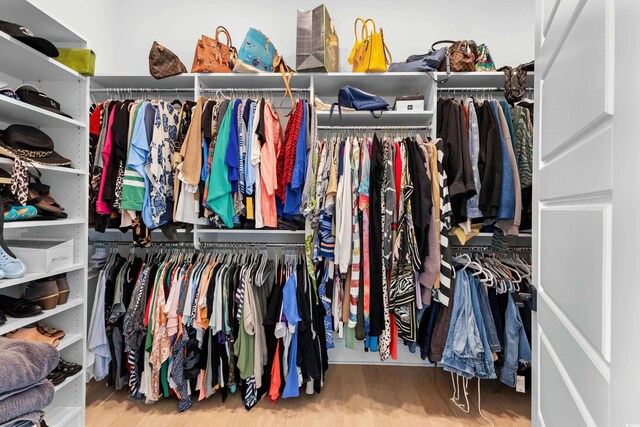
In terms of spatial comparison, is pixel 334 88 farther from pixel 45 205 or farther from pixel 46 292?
pixel 46 292

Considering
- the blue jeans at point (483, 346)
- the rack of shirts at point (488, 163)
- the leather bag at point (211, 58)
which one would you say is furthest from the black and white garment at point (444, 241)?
the leather bag at point (211, 58)

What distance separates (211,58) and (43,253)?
1.48 meters

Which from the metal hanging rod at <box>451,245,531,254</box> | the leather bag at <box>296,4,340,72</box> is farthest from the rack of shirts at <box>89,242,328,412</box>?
the leather bag at <box>296,4,340,72</box>

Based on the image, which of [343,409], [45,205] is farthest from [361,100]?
[343,409]

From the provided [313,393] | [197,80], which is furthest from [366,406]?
[197,80]

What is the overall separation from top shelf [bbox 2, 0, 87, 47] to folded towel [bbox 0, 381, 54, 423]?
4.91 ft

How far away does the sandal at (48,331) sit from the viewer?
5.14 ft

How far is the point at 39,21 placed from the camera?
4.94 feet

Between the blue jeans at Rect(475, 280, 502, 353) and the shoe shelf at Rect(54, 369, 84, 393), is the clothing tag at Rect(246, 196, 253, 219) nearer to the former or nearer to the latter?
the shoe shelf at Rect(54, 369, 84, 393)

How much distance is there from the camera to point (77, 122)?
5.39ft

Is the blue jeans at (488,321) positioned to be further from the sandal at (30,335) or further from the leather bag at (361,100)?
the sandal at (30,335)

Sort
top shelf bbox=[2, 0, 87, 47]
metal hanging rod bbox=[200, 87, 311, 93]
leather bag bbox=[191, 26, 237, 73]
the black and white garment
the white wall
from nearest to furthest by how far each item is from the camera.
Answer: top shelf bbox=[2, 0, 87, 47] → the black and white garment → leather bag bbox=[191, 26, 237, 73] → metal hanging rod bbox=[200, 87, 311, 93] → the white wall

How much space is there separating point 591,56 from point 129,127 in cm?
209

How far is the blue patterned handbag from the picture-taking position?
2.12 meters
